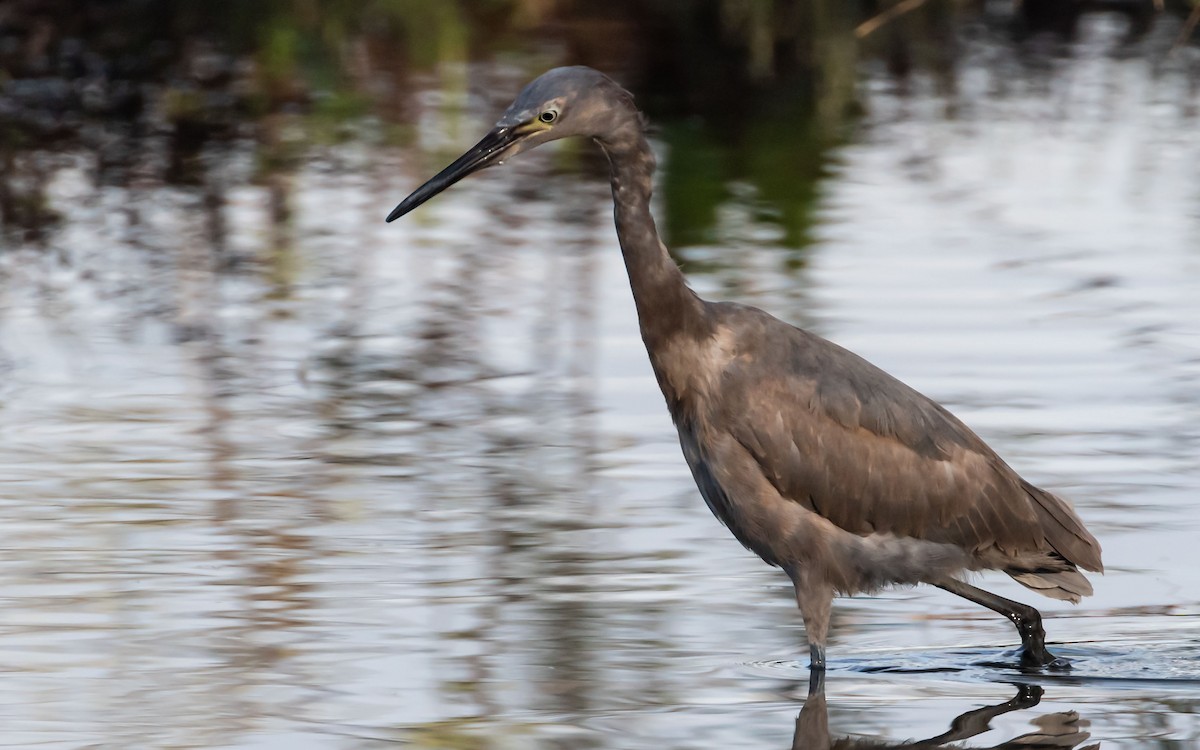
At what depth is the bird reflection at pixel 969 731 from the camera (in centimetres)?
607

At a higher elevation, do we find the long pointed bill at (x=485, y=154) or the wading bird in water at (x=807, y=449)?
the long pointed bill at (x=485, y=154)

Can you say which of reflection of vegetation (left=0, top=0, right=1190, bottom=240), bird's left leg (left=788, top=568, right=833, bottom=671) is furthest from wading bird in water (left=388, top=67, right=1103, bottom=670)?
reflection of vegetation (left=0, top=0, right=1190, bottom=240)

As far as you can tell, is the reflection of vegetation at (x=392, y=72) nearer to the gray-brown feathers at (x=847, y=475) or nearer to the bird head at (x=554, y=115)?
the gray-brown feathers at (x=847, y=475)

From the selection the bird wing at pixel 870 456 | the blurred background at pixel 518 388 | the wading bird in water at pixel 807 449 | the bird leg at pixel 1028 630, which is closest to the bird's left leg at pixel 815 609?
the wading bird in water at pixel 807 449

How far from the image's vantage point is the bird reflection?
607 cm

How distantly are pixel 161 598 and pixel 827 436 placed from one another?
224cm

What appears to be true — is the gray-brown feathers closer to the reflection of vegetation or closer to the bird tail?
the bird tail

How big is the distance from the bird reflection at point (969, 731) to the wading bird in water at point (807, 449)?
0.34 meters

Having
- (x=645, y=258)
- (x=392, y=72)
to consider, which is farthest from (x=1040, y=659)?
(x=392, y=72)

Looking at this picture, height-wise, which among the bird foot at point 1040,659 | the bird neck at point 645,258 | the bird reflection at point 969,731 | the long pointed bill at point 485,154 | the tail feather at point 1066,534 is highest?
the long pointed bill at point 485,154

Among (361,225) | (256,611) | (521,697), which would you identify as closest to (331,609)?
(256,611)

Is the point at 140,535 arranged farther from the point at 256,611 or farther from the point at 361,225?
the point at 361,225

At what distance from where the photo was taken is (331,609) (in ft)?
23.9

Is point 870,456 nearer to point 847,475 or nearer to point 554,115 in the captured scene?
point 847,475
